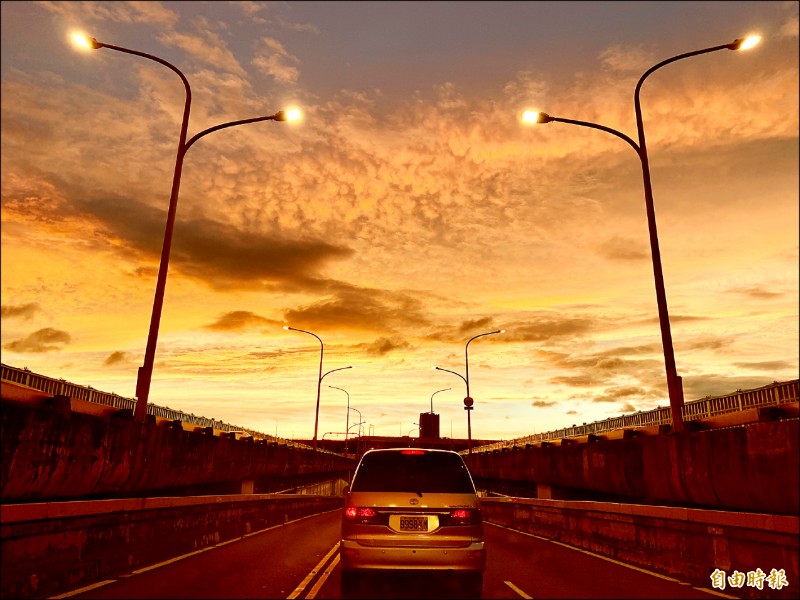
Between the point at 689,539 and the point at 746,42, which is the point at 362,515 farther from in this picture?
the point at 746,42

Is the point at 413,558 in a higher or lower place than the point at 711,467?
lower

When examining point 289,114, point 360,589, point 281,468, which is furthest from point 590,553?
point 281,468

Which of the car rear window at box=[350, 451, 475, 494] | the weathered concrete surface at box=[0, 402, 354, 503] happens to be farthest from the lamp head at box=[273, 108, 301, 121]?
the car rear window at box=[350, 451, 475, 494]

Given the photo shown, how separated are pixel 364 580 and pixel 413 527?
252 centimetres

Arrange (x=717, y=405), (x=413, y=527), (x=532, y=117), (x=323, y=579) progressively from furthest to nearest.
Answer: (x=717, y=405) → (x=532, y=117) → (x=323, y=579) → (x=413, y=527)

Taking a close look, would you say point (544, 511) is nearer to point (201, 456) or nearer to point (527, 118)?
point (201, 456)

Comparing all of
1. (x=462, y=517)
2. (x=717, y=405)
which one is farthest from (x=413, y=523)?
(x=717, y=405)

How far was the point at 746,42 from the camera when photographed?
1398 cm

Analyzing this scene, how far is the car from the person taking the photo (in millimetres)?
8023

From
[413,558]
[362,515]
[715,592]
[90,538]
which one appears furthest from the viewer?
[90,538]

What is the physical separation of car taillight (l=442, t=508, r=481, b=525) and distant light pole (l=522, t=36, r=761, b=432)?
6.09m

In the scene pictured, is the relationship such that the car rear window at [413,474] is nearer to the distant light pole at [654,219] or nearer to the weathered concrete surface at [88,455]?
the weathered concrete surface at [88,455]

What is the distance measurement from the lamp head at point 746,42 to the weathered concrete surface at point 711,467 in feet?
29.1

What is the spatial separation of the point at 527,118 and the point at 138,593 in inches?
531
